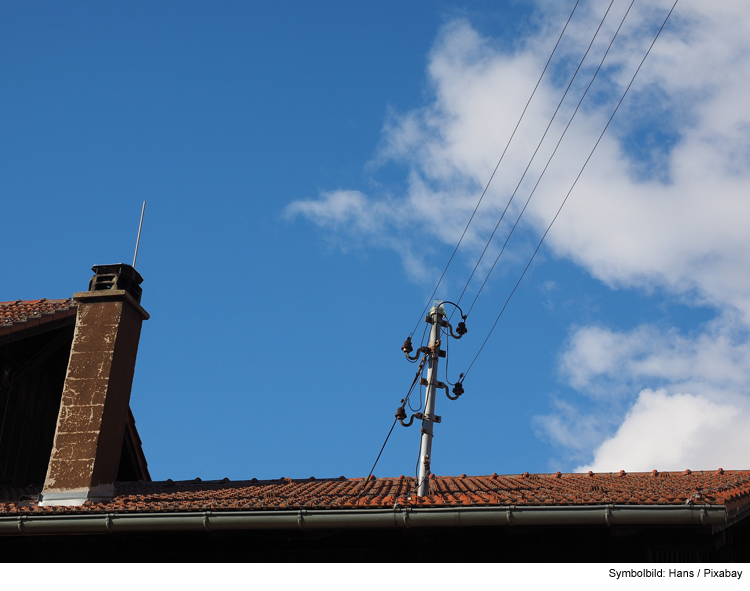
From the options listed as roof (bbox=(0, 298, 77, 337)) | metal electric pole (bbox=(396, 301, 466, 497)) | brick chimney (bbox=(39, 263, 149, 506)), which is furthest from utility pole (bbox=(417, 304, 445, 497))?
roof (bbox=(0, 298, 77, 337))

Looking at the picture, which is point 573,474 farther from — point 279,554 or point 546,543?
point 279,554

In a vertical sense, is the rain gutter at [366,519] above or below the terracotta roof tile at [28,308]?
below

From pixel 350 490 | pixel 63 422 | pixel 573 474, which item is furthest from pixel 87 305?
pixel 573 474

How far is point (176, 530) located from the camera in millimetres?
8164

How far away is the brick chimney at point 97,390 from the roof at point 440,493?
46cm

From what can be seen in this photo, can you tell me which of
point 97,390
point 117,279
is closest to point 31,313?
point 117,279

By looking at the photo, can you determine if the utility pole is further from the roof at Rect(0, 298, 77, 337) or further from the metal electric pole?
the roof at Rect(0, 298, 77, 337)

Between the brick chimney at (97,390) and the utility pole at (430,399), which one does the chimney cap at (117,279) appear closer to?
the brick chimney at (97,390)

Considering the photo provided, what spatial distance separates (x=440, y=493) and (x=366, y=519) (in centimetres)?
184

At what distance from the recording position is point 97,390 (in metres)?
10.9

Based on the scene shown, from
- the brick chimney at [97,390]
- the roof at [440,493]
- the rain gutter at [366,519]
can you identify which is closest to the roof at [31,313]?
the brick chimney at [97,390]

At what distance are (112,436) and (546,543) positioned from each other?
5.92 m

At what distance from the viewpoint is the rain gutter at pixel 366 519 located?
23.6 ft

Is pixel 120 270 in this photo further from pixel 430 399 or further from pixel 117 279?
pixel 430 399
